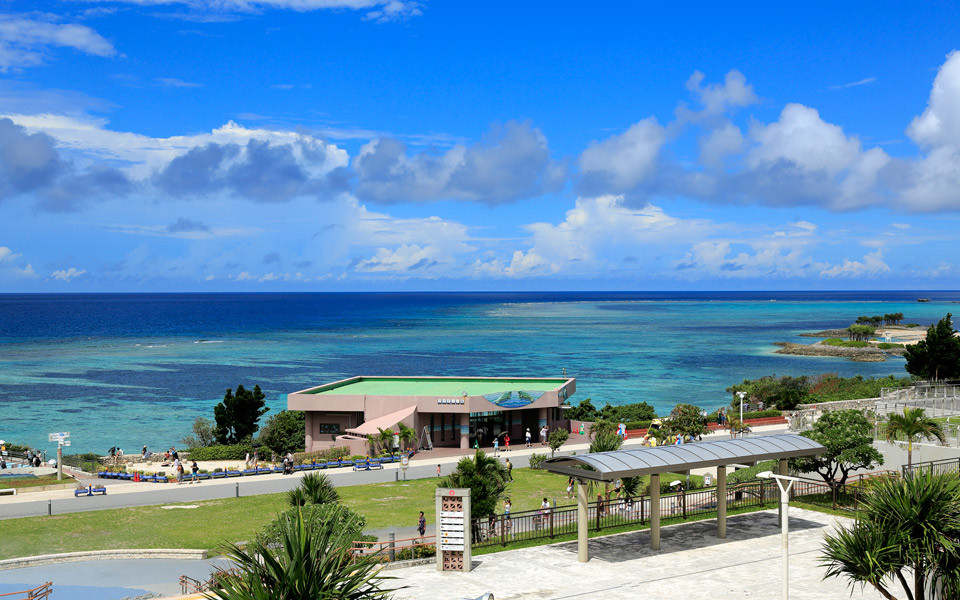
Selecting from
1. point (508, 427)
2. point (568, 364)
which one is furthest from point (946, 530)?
point (568, 364)

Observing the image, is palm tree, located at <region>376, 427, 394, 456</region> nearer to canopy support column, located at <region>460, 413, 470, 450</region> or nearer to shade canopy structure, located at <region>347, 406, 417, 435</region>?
shade canopy structure, located at <region>347, 406, 417, 435</region>

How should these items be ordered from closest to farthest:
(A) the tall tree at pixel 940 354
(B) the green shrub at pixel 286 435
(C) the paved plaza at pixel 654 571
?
(C) the paved plaza at pixel 654 571 < (B) the green shrub at pixel 286 435 < (A) the tall tree at pixel 940 354

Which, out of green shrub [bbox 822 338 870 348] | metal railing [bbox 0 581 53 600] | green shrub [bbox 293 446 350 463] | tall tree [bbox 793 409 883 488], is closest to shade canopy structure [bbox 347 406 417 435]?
green shrub [bbox 293 446 350 463]

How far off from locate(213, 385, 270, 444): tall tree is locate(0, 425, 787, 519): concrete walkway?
53.0 ft

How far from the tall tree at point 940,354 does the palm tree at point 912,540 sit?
54.6 metres

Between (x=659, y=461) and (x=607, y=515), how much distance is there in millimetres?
6321

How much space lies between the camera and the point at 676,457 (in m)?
26.7

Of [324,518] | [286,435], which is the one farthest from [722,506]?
[286,435]

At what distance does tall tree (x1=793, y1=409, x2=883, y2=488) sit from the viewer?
3275 centimetres

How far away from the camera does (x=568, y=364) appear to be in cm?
12725

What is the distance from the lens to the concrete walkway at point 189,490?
37438 mm

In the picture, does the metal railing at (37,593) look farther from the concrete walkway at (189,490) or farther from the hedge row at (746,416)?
the hedge row at (746,416)

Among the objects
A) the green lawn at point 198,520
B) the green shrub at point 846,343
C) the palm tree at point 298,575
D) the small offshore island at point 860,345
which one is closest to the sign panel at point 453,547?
the green lawn at point 198,520

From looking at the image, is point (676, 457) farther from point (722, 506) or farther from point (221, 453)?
point (221, 453)
